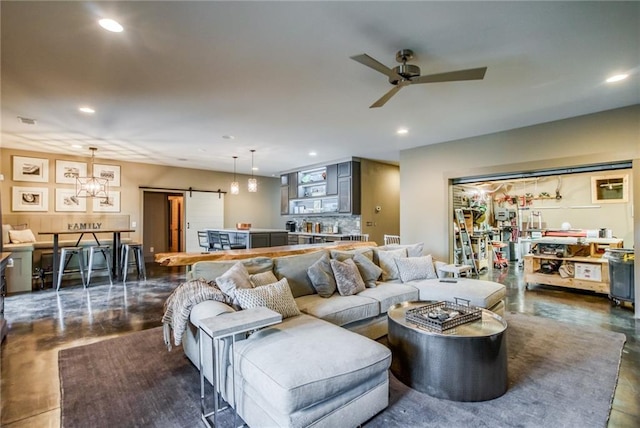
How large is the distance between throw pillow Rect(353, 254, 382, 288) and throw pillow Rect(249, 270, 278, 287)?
1.24 metres

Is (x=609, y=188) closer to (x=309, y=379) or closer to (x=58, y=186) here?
(x=309, y=379)

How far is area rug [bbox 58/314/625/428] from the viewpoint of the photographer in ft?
6.40

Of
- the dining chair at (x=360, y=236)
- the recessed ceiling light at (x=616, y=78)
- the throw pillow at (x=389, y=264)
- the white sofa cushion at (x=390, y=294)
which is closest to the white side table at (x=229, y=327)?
the white sofa cushion at (x=390, y=294)

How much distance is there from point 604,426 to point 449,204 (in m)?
4.32

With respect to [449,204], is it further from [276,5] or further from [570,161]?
[276,5]

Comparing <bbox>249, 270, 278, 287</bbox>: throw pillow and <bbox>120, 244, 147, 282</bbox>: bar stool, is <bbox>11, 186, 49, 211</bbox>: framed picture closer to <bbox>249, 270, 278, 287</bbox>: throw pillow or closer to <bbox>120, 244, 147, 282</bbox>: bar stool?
<bbox>120, 244, 147, 282</bbox>: bar stool

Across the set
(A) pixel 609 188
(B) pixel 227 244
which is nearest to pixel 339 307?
(B) pixel 227 244

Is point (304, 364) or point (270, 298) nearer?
point (304, 364)

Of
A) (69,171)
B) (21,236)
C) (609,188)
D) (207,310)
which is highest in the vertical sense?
(69,171)

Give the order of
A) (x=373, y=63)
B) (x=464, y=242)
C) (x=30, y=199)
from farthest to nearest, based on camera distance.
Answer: (x=464, y=242) → (x=30, y=199) → (x=373, y=63)

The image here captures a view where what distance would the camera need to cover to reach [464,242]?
21.8 ft

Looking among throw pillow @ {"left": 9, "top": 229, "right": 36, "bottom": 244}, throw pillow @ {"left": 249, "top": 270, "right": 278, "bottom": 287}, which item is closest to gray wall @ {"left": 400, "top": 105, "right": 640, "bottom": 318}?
throw pillow @ {"left": 249, "top": 270, "right": 278, "bottom": 287}

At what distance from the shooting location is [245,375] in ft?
6.00

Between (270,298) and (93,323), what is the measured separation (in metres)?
2.82
